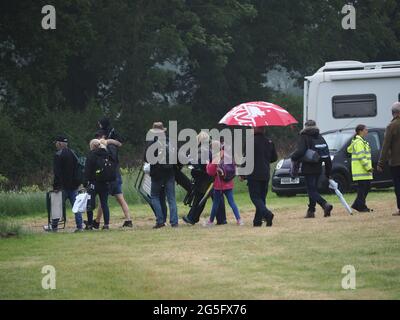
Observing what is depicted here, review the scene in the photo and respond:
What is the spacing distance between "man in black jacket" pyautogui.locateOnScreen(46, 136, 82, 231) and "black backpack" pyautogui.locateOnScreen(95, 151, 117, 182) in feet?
2.43

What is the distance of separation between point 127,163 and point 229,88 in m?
16.1

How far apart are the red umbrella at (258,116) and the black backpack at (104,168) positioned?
2396 mm

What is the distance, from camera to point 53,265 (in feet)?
50.9

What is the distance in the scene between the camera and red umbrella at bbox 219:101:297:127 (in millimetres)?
21516

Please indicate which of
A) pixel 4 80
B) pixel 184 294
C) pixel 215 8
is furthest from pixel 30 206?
pixel 215 8

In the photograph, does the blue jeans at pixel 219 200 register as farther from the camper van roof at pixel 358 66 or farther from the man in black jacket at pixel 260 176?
the camper van roof at pixel 358 66

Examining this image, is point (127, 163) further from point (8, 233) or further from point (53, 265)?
point (53, 265)

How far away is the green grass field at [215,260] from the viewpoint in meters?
13.0

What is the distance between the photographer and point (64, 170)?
21.6 metres

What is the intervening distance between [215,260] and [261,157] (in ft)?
15.8

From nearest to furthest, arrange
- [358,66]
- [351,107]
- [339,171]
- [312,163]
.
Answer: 1. [312,163]
2. [339,171]
3. [351,107]
4. [358,66]

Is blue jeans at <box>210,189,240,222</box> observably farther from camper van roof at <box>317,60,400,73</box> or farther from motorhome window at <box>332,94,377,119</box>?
camper van roof at <box>317,60,400,73</box>
